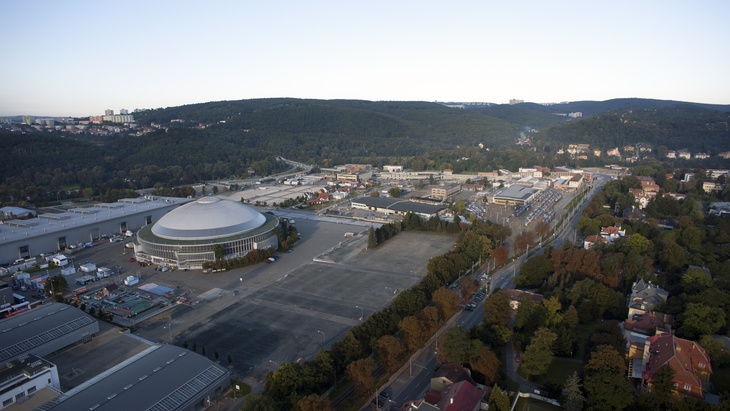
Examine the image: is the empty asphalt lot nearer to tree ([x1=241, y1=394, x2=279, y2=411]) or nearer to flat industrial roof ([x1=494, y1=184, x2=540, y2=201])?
tree ([x1=241, y1=394, x2=279, y2=411])

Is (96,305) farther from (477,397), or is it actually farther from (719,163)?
(719,163)

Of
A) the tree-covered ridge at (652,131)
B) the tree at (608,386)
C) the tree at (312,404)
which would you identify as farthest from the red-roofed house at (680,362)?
the tree-covered ridge at (652,131)

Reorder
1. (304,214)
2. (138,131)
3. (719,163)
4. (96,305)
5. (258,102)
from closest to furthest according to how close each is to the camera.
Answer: (96,305)
(304,214)
(719,163)
(138,131)
(258,102)

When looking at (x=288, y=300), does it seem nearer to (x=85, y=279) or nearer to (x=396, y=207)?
(x=85, y=279)

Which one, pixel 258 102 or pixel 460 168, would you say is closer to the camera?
pixel 460 168

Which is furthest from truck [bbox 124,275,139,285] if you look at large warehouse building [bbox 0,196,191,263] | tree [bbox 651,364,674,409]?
tree [bbox 651,364,674,409]

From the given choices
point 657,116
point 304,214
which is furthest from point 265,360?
point 657,116
